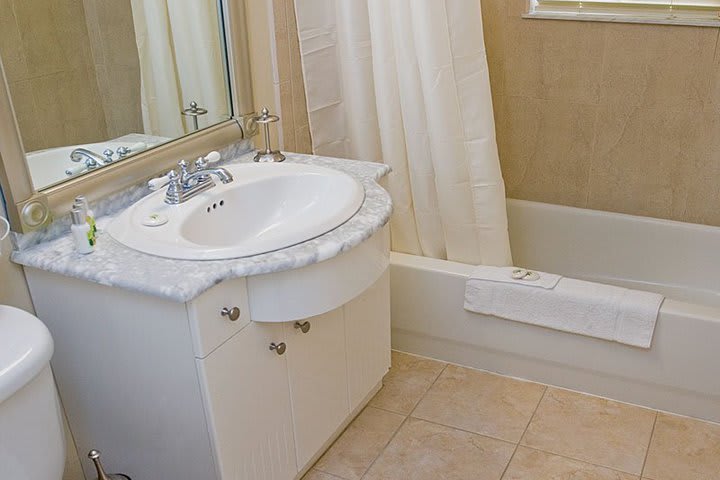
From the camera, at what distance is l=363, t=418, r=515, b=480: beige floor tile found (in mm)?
1997

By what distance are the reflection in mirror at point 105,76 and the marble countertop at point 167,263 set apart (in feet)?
0.55

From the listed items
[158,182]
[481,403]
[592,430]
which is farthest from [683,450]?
[158,182]

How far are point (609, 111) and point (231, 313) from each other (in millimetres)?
1769

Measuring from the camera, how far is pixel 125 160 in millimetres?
1751

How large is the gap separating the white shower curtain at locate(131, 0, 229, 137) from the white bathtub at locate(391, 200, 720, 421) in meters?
0.82

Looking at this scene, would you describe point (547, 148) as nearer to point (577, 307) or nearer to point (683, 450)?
point (577, 307)

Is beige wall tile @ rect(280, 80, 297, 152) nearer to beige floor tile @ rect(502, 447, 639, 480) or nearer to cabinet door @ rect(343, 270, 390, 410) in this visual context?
cabinet door @ rect(343, 270, 390, 410)

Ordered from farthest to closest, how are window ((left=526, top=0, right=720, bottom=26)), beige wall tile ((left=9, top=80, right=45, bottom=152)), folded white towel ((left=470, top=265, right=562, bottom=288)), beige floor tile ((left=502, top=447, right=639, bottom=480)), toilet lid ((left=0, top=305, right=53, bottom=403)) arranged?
1. window ((left=526, top=0, right=720, bottom=26))
2. folded white towel ((left=470, top=265, right=562, bottom=288))
3. beige floor tile ((left=502, top=447, right=639, bottom=480))
4. beige wall tile ((left=9, top=80, right=45, bottom=152))
5. toilet lid ((left=0, top=305, right=53, bottom=403))

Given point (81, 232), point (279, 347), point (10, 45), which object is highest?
point (10, 45)

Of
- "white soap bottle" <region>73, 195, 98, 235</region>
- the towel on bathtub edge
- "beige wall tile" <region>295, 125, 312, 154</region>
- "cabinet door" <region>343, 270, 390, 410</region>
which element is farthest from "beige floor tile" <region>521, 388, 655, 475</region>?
"white soap bottle" <region>73, 195, 98, 235</region>

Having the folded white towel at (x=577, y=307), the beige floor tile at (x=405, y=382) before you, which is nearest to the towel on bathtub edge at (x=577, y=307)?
the folded white towel at (x=577, y=307)

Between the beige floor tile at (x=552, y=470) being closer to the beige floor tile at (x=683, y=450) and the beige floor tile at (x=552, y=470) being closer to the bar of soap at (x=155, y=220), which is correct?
the beige floor tile at (x=683, y=450)

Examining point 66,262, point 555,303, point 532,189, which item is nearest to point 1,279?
point 66,262

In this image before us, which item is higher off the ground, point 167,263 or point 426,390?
point 167,263
